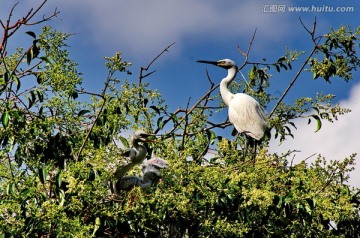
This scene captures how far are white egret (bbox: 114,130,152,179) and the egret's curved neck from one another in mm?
1592

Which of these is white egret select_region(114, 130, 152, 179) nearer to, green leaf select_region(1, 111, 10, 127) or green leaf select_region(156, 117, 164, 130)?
green leaf select_region(156, 117, 164, 130)

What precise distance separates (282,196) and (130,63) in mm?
1458

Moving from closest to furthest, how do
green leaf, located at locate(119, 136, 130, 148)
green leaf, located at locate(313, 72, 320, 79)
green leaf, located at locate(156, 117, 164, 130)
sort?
green leaf, located at locate(119, 136, 130, 148) → green leaf, located at locate(156, 117, 164, 130) → green leaf, located at locate(313, 72, 320, 79)

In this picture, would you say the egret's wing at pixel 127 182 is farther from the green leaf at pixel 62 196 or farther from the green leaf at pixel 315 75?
the green leaf at pixel 315 75

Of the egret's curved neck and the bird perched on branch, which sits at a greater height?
the egret's curved neck

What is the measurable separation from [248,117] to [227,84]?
74cm

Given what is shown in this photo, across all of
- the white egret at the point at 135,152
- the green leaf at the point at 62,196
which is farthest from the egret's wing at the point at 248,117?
the green leaf at the point at 62,196

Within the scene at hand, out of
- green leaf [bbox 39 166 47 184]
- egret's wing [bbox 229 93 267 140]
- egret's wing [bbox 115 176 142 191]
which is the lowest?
green leaf [bbox 39 166 47 184]

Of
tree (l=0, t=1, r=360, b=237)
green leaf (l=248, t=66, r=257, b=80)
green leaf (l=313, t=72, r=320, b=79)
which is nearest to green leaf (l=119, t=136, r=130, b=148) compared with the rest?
tree (l=0, t=1, r=360, b=237)

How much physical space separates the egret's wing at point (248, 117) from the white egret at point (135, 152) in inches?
50.6

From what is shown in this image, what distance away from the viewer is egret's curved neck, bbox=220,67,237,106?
21.5ft

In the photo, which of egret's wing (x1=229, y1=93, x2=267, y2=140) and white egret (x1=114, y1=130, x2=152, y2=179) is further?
egret's wing (x1=229, y1=93, x2=267, y2=140)

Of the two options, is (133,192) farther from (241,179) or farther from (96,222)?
(241,179)

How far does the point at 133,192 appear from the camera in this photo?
165 inches
